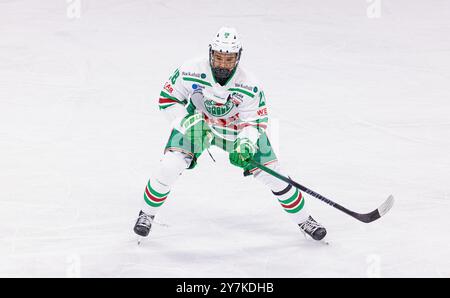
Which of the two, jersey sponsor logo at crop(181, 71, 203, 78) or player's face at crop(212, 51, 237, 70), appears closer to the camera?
player's face at crop(212, 51, 237, 70)

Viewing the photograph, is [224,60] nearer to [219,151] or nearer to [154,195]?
[154,195]

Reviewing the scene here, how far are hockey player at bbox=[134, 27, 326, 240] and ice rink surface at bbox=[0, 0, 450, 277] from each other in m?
0.28

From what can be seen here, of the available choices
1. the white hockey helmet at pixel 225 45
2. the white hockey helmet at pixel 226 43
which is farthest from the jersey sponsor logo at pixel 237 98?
the white hockey helmet at pixel 226 43

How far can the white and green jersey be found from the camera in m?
5.00

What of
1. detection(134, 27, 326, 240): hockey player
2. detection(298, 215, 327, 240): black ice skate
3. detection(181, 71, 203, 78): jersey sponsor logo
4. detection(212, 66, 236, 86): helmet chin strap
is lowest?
detection(298, 215, 327, 240): black ice skate

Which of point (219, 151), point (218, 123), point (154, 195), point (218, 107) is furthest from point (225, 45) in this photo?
point (219, 151)

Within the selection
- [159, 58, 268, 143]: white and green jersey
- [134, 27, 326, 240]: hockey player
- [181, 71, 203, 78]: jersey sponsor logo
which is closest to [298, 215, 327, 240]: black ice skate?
[134, 27, 326, 240]: hockey player

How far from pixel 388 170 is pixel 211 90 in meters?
1.75

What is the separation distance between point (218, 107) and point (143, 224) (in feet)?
2.62

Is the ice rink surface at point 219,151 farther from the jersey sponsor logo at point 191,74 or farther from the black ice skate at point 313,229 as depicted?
the jersey sponsor logo at point 191,74

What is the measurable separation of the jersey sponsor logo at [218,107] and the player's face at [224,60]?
10.2 inches

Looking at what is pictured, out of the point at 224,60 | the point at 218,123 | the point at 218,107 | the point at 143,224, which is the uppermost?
the point at 224,60

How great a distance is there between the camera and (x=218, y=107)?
5105 mm

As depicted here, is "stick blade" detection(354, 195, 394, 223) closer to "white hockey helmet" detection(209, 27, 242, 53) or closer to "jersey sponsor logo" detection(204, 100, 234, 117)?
"jersey sponsor logo" detection(204, 100, 234, 117)
